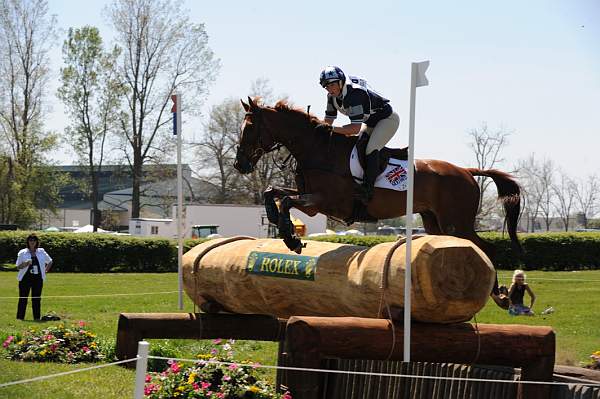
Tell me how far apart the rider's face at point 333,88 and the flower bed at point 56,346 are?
11.5ft

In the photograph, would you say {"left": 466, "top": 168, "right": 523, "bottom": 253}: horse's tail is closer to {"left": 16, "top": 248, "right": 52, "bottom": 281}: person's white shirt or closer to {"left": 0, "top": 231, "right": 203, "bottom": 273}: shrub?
{"left": 16, "top": 248, "right": 52, "bottom": 281}: person's white shirt

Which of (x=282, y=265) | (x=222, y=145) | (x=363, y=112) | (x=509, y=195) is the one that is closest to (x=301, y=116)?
(x=363, y=112)

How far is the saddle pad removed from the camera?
295 inches

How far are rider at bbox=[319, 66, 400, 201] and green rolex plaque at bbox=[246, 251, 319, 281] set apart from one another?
4.42 ft

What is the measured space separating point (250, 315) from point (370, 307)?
2.15m

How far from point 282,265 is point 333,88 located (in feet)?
5.44

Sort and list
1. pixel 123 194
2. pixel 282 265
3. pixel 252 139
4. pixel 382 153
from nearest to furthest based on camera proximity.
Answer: pixel 282 265
pixel 252 139
pixel 382 153
pixel 123 194

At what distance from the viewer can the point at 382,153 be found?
304 inches

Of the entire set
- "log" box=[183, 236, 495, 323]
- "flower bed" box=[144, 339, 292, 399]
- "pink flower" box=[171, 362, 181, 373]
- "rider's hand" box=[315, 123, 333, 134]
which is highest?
"rider's hand" box=[315, 123, 333, 134]

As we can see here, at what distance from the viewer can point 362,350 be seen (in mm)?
4996

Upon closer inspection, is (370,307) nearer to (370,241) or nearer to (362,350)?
(362,350)

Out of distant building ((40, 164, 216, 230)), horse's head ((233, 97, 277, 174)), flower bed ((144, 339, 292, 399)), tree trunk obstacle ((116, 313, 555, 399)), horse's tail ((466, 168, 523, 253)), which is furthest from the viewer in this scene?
distant building ((40, 164, 216, 230))

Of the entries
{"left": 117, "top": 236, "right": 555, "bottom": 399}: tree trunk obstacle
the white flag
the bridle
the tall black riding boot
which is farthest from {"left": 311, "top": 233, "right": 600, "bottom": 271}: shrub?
the white flag

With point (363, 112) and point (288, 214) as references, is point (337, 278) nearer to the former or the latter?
point (288, 214)
